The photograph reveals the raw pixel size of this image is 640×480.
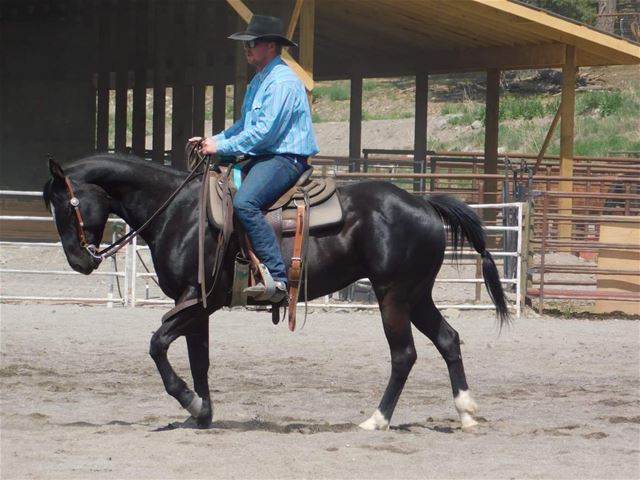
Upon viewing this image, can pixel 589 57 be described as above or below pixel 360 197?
above

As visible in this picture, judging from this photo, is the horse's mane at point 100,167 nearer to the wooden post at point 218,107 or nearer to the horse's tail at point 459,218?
the horse's tail at point 459,218

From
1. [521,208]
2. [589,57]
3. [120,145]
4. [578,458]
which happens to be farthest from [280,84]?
[120,145]

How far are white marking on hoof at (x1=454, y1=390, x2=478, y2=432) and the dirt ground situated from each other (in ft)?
0.20

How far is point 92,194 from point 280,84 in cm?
121

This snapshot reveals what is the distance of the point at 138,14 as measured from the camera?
2366 cm

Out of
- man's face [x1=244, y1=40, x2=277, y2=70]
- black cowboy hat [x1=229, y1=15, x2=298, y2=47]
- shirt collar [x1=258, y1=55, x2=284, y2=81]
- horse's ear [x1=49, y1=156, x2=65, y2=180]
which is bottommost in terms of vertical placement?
horse's ear [x1=49, y1=156, x2=65, y2=180]

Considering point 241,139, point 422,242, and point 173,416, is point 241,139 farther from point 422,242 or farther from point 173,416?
point 173,416

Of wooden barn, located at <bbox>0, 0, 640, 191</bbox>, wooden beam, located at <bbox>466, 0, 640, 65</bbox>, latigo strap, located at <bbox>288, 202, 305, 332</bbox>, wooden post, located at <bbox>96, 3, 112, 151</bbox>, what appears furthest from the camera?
wooden post, located at <bbox>96, 3, 112, 151</bbox>

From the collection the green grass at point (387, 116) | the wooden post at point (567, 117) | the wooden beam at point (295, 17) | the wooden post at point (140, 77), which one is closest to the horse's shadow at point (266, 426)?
the wooden beam at point (295, 17)

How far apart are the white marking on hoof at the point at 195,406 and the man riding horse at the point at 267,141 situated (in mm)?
652

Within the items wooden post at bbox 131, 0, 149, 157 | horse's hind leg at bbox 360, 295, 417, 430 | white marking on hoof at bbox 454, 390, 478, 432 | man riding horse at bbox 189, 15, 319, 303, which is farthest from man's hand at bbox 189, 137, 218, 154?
wooden post at bbox 131, 0, 149, 157

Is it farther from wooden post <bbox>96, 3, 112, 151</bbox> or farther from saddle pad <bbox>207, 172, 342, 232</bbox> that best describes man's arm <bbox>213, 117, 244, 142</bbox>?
wooden post <bbox>96, 3, 112, 151</bbox>

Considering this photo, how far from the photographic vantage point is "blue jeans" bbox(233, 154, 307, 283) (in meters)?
6.17

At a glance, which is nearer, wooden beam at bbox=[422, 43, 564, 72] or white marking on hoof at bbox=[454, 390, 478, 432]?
white marking on hoof at bbox=[454, 390, 478, 432]
